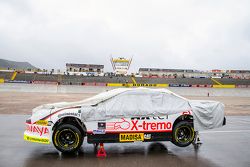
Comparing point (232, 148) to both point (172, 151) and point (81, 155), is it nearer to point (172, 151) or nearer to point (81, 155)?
point (172, 151)

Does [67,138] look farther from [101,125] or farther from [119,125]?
[119,125]

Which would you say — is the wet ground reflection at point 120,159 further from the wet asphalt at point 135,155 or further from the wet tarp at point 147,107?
the wet tarp at point 147,107

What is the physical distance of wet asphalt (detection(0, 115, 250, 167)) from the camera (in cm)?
602

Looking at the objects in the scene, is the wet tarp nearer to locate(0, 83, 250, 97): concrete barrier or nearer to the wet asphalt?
the wet asphalt

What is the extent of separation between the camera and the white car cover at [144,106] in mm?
6818

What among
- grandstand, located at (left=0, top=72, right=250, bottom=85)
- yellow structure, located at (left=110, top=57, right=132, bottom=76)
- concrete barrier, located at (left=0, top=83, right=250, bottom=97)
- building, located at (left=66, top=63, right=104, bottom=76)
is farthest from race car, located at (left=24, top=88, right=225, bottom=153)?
building, located at (left=66, top=63, right=104, bottom=76)

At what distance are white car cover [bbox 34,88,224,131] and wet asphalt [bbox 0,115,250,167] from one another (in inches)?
35.1

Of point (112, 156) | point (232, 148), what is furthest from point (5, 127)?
point (232, 148)

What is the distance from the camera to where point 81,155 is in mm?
6605

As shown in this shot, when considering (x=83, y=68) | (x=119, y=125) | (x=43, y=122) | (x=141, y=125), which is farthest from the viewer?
(x=83, y=68)

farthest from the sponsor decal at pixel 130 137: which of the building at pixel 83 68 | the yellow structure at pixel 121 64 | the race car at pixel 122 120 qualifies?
the building at pixel 83 68

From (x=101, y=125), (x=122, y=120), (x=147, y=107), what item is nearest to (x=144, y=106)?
(x=147, y=107)

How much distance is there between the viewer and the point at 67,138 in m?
6.72

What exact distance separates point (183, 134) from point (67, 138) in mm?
3320
